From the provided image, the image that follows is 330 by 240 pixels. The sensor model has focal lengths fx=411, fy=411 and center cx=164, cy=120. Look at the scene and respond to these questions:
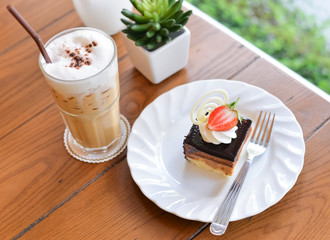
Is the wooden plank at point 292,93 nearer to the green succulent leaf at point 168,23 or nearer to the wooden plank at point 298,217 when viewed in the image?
the wooden plank at point 298,217

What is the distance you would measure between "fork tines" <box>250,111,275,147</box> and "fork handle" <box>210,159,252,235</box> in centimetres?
10

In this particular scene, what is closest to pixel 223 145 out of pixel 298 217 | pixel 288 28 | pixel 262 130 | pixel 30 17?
pixel 262 130

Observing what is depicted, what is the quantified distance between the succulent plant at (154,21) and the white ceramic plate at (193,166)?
6.0 inches

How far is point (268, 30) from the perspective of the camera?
7.60ft

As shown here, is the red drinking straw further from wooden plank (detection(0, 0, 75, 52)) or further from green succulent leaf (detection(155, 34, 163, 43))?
wooden plank (detection(0, 0, 75, 52))

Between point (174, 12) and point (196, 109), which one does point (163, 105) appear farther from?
point (174, 12)

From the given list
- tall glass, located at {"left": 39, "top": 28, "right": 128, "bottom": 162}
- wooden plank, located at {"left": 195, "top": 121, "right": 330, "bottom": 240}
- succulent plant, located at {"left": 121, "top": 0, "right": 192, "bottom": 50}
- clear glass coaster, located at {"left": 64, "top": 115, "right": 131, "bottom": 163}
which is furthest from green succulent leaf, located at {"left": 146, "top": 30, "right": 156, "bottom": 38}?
wooden plank, located at {"left": 195, "top": 121, "right": 330, "bottom": 240}

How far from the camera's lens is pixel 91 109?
38.7 inches

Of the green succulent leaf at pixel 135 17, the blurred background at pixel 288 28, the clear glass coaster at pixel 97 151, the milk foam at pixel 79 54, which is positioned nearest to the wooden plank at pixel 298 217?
the clear glass coaster at pixel 97 151

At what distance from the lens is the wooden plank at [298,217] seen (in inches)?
36.6

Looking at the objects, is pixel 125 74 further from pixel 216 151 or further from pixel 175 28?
pixel 216 151

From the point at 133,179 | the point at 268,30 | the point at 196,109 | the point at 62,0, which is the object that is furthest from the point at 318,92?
the point at 268,30

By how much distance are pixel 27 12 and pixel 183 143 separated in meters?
0.77

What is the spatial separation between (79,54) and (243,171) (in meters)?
0.48
